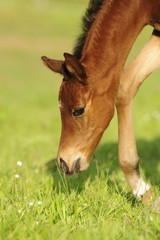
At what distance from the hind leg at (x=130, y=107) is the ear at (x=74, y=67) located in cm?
62

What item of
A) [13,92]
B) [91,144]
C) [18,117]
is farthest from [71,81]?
[13,92]

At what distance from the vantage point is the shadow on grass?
4.89m

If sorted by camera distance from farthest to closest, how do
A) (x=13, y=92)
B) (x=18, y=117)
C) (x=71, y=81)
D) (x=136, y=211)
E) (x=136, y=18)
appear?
(x=13, y=92) → (x=18, y=117) → (x=136, y=18) → (x=71, y=81) → (x=136, y=211)

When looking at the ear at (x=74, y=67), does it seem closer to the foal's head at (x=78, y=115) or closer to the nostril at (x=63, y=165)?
the foal's head at (x=78, y=115)

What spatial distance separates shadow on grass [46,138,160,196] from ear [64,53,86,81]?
2.72 ft

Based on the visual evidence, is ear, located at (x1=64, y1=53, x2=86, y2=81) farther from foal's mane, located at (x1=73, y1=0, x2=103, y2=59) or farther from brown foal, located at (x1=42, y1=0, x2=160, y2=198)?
foal's mane, located at (x1=73, y1=0, x2=103, y2=59)

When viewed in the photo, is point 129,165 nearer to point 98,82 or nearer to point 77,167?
point 77,167

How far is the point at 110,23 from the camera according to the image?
4508 millimetres

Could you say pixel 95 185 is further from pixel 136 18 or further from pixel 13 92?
pixel 13 92

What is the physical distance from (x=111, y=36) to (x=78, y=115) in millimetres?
806

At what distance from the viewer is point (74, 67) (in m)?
4.18

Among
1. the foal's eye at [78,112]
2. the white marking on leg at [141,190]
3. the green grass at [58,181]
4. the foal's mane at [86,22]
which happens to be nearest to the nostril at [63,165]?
the green grass at [58,181]

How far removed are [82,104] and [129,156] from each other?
71 cm

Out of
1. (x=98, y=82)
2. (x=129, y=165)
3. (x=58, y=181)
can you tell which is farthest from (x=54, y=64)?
(x=58, y=181)
